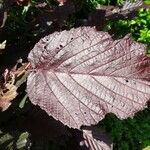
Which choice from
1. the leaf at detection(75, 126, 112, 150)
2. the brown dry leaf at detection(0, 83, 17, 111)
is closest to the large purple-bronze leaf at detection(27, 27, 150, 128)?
the brown dry leaf at detection(0, 83, 17, 111)

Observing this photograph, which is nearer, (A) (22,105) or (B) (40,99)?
(B) (40,99)

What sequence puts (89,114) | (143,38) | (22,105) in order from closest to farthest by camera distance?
(89,114) < (22,105) < (143,38)

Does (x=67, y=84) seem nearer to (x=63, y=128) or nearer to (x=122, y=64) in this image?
(x=122, y=64)

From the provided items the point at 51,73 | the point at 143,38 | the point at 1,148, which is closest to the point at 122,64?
the point at 51,73

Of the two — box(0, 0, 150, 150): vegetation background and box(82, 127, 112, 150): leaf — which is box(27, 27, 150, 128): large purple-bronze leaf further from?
box(82, 127, 112, 150): leaf

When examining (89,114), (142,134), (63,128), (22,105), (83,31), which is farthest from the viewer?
(142,134)

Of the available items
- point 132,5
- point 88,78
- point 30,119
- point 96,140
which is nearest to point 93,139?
point 96,140

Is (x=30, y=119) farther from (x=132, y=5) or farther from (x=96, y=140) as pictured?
(x=132, y=5)

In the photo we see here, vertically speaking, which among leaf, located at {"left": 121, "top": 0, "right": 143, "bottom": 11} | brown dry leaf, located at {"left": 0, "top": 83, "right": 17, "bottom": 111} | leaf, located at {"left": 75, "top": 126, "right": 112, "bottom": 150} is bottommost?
leaf, located at {"left": 75, "top": 126, "right": 112, "bottom": 150}

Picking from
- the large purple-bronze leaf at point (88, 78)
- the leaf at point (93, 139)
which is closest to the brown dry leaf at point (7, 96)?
the large purple-bronze leaf at point (88, 78)
